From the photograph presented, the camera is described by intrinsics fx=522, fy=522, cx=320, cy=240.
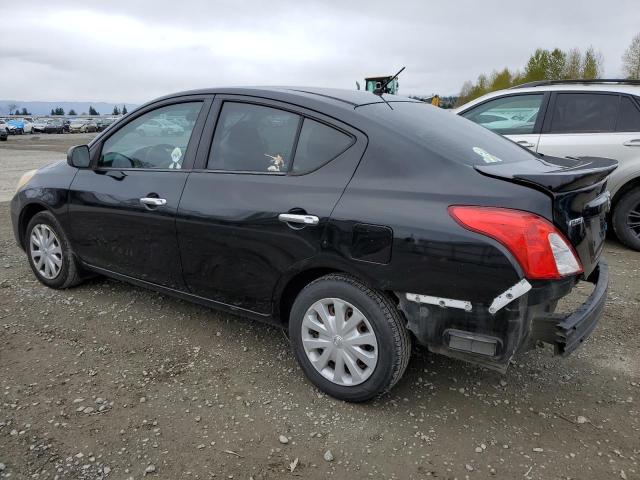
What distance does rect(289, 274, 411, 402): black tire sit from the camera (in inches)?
100

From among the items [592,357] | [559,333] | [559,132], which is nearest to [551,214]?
[559,333]

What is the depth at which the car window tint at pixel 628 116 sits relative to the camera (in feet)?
17.8

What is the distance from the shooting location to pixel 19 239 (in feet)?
14.9

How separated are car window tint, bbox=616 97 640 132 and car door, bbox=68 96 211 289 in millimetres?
→ 4479

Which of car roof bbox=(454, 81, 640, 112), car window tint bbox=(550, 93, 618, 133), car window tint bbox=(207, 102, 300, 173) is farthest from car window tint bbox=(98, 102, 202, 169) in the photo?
car window tint bbox=(550, 93, 618, 133)

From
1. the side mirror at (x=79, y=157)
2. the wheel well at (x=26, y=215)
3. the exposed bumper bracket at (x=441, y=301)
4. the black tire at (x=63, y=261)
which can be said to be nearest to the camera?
the exposed bumper bracket at (x=441, y=301)

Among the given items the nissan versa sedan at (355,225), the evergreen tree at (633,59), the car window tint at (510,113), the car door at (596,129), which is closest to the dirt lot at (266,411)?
the nissan versa sedan at (355,225)

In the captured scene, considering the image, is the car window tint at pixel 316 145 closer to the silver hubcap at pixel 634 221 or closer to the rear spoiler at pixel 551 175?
the rear spoiler at pixel 551 175

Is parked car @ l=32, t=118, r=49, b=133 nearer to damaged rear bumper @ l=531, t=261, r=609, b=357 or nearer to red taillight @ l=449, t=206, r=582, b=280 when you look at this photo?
red taillight @ l=449, t=206, r=582, b=280

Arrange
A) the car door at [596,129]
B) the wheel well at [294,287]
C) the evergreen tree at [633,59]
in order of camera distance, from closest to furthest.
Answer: the wheel well at [294,287] → the car door at [596,129] → the evergreen tree at [633,59]

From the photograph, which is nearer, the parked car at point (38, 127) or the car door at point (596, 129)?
the car door at point (596, 129)

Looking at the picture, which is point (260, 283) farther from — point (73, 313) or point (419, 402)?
point (73, 313)

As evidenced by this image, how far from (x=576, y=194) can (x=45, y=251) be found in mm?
3955

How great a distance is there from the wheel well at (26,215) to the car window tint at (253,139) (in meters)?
2.02
